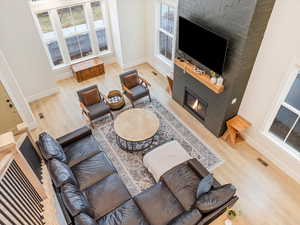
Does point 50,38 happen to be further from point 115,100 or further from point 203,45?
point 203,45

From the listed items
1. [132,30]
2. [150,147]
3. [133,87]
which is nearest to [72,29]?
[132,30]

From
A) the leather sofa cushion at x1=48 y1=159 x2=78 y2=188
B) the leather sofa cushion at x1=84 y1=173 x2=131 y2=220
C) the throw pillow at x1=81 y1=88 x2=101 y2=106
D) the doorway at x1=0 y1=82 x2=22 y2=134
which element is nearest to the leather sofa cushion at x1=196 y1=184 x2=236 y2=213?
the leather sofa cushion at x1=84 y1=173 x2=131 y2=220

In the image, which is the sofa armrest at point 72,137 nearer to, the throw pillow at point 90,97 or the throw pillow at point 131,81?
the throw pillow at point 90,97

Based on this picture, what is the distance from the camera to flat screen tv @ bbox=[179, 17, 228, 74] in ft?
14.4

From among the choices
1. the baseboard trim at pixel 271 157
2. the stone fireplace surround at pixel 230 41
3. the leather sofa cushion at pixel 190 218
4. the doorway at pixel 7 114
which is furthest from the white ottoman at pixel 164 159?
the doorway at pixel 7 114

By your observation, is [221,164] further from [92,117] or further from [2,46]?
[2,46]

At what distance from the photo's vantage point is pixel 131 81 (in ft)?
21.1

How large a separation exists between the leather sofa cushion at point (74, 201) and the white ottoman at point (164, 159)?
1395 mm

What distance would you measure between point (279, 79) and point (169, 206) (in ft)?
10.1

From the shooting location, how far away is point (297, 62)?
384 centimetres

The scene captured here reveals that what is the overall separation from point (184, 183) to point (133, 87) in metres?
3.35

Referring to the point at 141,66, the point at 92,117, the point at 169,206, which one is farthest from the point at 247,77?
the point at 141,66

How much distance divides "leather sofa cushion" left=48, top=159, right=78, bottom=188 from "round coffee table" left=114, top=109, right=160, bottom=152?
57.8 inches

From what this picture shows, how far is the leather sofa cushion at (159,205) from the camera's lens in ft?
12.0
